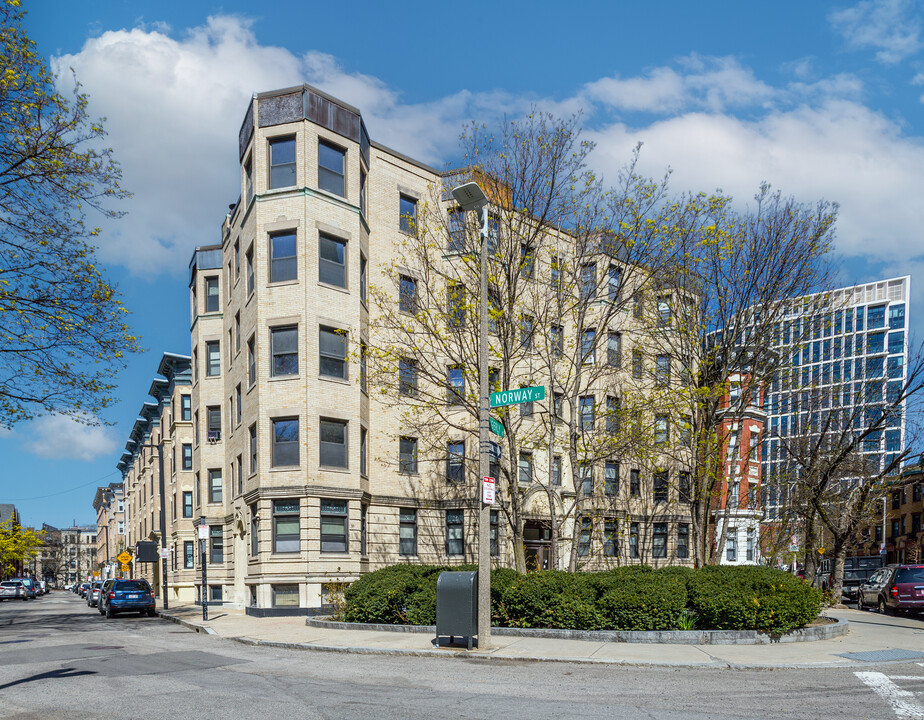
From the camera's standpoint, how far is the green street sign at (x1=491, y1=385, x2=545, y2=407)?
14.1 m

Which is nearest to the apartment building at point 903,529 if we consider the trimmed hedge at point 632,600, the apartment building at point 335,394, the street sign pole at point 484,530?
the apartment building at point 335,394

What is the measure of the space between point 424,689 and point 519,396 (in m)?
5.62

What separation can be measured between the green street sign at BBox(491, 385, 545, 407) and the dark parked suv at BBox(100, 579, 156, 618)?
2286cm

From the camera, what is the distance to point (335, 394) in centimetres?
2714

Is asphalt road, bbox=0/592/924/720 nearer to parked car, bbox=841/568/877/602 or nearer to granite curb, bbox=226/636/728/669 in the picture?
granite curb, bbox=226/636/728/669

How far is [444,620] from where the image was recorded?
46.7 feet

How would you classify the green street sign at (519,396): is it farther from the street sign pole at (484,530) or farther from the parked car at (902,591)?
the parked car at (902,591)

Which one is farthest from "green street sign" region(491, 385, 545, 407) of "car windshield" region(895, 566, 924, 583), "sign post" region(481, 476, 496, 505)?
"car windshield" region(895, 566, 924, 583)

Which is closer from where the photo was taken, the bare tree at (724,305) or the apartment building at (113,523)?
the bare tree at (724,305)

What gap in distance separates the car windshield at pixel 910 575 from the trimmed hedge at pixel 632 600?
11.2 meters

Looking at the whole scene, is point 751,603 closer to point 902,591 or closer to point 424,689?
point 424,689

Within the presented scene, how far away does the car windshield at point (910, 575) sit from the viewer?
2506cm

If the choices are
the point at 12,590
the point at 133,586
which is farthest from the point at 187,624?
the point at 12,590

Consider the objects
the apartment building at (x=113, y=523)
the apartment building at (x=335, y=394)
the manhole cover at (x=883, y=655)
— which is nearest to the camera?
the manhole cover at (x=883, y=655)
